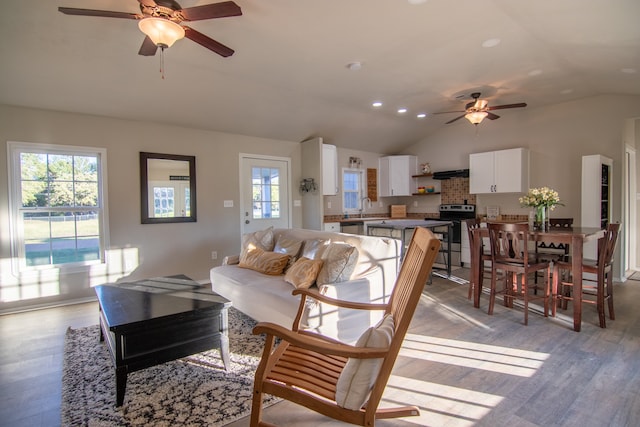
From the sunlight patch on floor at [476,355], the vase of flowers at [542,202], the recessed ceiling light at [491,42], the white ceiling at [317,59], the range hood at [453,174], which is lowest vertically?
the sunlight patch on floor at [476,355]

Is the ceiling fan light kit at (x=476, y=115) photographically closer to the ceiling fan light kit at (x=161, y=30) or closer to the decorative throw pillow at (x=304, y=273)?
the decorative throw pillow at (x=304, y=273)

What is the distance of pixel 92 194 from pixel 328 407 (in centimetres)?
437

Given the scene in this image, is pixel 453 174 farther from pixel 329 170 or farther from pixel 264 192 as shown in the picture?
pixel 264 192

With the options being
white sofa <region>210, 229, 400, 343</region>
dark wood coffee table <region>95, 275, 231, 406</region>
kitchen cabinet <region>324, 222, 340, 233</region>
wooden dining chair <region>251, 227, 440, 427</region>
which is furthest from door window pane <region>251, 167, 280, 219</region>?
wooden dining chair <region>251, 227, 440, 427</region>

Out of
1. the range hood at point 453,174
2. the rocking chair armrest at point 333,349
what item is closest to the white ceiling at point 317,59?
the range hood at point 453,174

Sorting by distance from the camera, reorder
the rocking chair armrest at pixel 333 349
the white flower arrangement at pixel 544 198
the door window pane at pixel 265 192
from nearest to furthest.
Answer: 1. the rocking chair armrest at pixel 333 349
2. the white flower arrangement at pixel 544 198
3. the door window pane at pixel 265 192

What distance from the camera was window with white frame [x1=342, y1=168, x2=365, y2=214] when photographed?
7.08 metres

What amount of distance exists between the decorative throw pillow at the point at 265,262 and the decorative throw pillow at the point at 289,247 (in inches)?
2.9

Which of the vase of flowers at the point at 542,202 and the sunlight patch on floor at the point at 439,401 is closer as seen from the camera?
the sunlight patch on floor at the point at 439,401

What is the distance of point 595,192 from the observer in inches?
188

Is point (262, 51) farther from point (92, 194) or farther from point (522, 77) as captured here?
point (522, 77)

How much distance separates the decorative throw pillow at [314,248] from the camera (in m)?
3.12

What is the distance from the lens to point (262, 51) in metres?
3.38

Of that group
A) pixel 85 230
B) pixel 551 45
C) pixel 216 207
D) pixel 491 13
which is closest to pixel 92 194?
pixel 85 230
